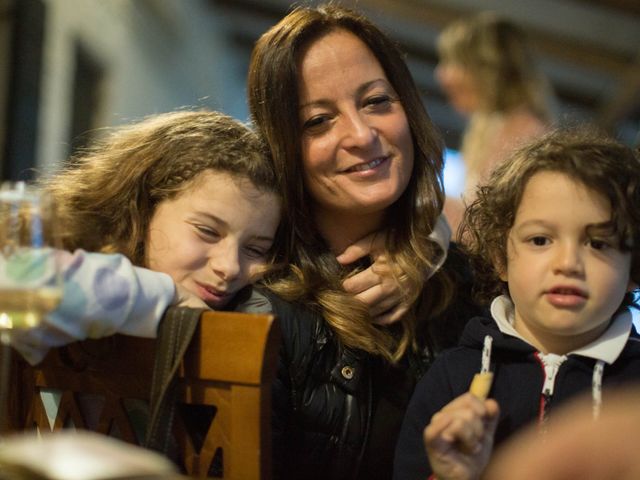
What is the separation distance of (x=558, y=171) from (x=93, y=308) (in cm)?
68

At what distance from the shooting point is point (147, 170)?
159cm

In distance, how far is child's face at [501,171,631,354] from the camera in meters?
1.22

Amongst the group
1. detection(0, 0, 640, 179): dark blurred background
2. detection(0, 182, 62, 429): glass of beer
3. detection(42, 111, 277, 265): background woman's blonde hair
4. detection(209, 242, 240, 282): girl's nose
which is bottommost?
detection(0, 182, 62, 429): glass of beer

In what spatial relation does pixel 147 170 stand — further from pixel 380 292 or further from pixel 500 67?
pixel 500 67

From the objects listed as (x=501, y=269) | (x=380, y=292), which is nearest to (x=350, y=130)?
(x=380, y=292)

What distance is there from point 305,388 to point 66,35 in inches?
140

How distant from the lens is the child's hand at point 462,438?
41.2 inches

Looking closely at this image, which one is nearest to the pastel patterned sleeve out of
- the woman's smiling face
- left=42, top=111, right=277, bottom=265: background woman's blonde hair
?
left=42, top=111, right=277, bottom=265: background woman's blonde hair

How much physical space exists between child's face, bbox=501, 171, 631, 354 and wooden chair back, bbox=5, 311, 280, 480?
0.39 meters

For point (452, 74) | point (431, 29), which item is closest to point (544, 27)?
point (431, 29)

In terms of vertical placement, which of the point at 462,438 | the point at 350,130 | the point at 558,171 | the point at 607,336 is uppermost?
the point at 350,130

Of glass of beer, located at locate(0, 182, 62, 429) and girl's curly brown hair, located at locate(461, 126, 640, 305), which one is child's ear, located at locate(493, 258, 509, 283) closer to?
girl's curly brown hair, located at locate(461, 126, 640, 305)

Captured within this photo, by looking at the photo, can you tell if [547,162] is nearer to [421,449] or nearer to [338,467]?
[421,449]

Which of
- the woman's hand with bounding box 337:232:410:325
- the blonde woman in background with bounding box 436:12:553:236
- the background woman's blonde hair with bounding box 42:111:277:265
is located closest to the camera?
the background woman's blonde hair with bounding box 42:111:277:265
